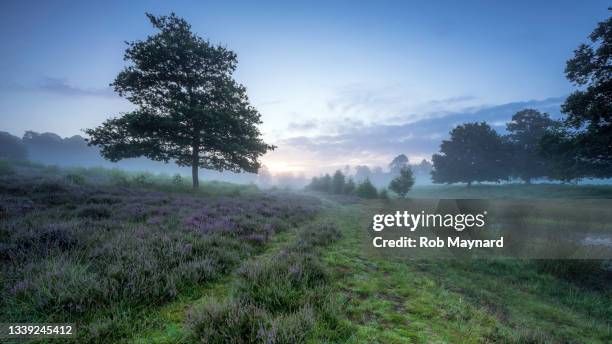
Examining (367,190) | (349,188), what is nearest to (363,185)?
(367,190)

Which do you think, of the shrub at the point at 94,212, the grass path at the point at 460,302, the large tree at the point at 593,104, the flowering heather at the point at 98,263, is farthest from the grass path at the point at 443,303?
the large tree at the point at 593,104

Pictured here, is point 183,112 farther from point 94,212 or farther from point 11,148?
point 11,148

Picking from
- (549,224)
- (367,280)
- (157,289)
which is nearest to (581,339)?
(367,280)

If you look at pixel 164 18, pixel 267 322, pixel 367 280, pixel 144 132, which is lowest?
pixel 367 280

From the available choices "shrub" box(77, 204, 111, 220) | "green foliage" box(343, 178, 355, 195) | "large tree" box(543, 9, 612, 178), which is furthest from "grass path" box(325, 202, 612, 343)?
"green foliage" box(343, 178, 355, 195)

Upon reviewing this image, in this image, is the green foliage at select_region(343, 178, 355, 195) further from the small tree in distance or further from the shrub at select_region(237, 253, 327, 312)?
the shrub at select_region(237, 253, 327, 312)

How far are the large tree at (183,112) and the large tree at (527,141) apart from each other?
5824cm

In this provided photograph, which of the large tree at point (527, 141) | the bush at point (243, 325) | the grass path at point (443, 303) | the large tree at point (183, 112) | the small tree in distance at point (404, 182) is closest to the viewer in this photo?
the bush at point (243, 325)

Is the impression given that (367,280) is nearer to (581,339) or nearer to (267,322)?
(267,322)

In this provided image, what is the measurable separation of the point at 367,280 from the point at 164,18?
2527 cm

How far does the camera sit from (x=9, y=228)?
458 cm

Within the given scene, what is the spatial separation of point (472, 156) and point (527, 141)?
10.1 metres

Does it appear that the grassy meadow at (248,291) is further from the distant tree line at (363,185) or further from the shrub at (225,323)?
the distant tree line at (363,185)

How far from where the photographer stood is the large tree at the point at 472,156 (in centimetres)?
5131
